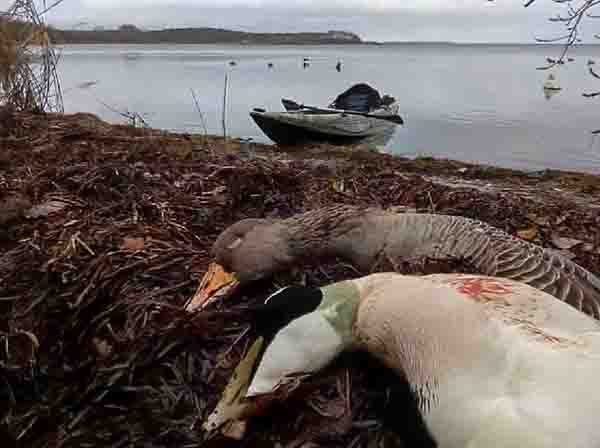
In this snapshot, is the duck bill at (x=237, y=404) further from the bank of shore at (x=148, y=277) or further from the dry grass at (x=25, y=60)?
the dry grass at (x=25, y=60)

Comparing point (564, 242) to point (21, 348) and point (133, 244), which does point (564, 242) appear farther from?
point (21, 348)

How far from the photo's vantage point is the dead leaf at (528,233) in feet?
10.7

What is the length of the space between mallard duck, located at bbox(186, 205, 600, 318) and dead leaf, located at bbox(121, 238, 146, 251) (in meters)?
0.37

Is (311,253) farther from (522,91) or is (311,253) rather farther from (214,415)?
(522,91)

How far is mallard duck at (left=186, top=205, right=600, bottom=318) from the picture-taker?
7.89 feet

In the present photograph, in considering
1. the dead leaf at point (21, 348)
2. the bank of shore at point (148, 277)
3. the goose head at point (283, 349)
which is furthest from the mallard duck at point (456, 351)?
the dead leaf at point (21, 348)

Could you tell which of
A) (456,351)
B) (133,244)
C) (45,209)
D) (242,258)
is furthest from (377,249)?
(45,209)

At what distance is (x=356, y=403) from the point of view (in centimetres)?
176

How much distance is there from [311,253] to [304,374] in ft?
4.02

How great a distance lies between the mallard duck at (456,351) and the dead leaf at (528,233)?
154 centimetres

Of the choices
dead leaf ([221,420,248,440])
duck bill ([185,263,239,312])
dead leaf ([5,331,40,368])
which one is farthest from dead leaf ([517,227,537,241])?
dead leaf ([5,331,40,368])

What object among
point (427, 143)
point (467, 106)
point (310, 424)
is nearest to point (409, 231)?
point (310, 424)

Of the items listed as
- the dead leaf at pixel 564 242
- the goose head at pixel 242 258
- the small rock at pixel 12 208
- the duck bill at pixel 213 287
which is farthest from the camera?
the dead leaf at pixel 564 242

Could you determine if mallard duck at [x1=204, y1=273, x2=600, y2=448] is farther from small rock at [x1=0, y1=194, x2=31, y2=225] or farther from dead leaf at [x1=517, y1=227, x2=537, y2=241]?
small rock at [x1=0, y1=194, x2=31, y2=225]
